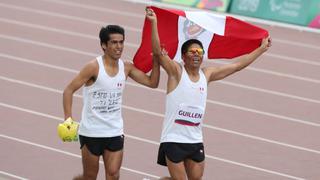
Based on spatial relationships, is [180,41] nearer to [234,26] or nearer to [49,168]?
[234,26]

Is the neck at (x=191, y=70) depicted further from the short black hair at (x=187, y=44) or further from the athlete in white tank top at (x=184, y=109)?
the short black hair at (x=187, y=44)

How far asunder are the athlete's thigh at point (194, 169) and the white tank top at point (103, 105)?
73 cm

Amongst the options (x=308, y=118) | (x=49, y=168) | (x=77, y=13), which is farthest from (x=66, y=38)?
(x=49, y=168)

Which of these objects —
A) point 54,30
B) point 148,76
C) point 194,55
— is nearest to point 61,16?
point 54,30

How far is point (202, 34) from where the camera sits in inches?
349

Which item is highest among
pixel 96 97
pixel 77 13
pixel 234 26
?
pixel 234 26

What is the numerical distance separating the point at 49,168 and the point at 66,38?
813 cm

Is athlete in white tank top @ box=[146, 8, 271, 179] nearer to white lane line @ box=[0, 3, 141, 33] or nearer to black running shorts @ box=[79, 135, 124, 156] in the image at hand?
black running shorts @ box=[79, 135, 124, 156]

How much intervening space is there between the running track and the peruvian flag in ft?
7.05

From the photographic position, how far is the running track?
10953 mm

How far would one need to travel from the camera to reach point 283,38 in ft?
64.5

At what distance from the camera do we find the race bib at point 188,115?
815 centimetres

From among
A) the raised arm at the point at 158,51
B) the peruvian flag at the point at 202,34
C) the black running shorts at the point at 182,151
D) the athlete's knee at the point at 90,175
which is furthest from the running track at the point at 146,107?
the raised arm at the point at 158,51

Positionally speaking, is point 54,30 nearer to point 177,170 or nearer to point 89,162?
point 89,162
